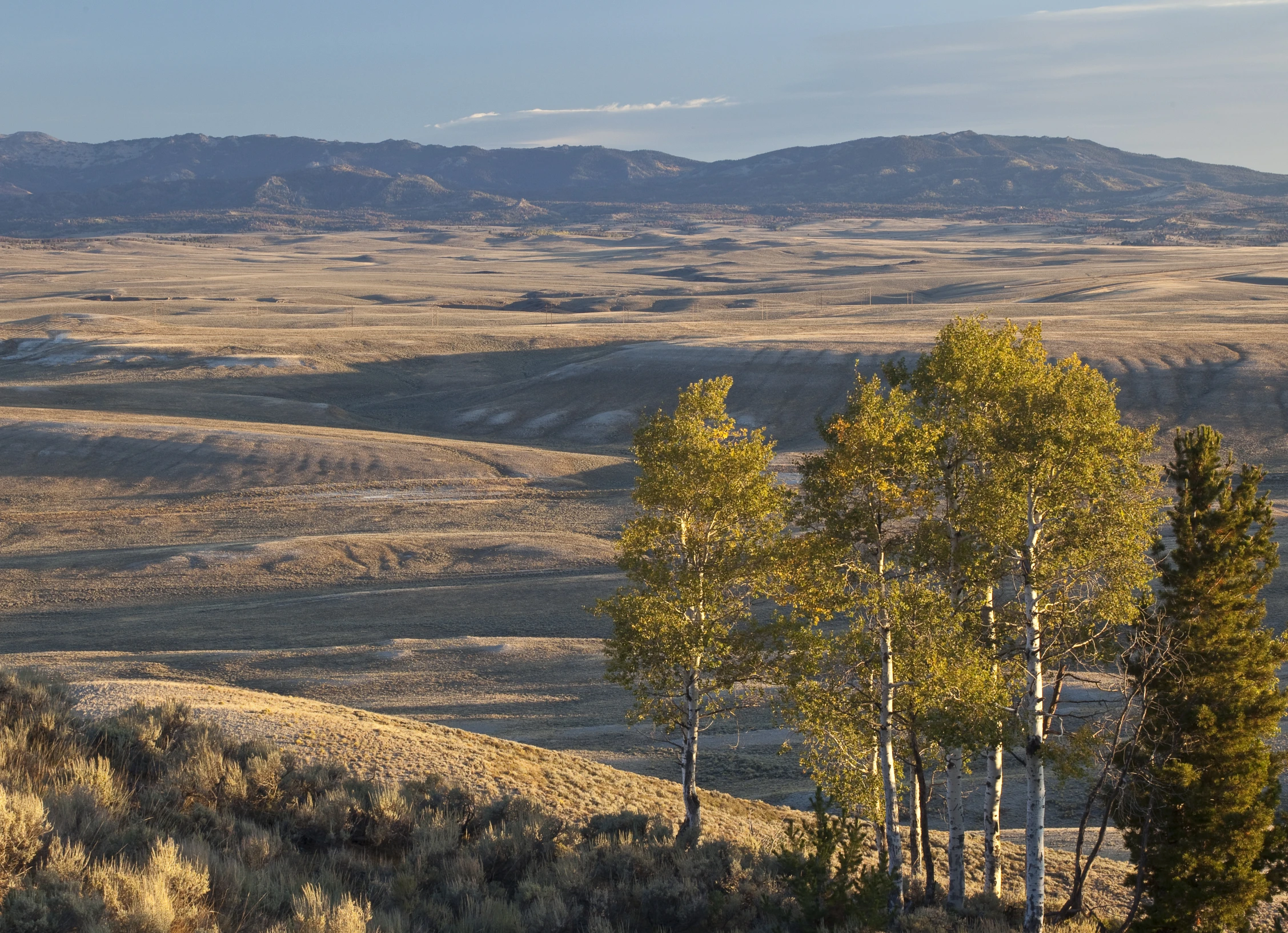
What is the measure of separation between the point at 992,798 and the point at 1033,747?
6.09 ft

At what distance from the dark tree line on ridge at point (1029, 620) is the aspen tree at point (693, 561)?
0.14 meters

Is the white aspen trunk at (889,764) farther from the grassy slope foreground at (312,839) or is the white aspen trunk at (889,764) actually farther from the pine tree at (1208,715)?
the pine tree at (1208,715)

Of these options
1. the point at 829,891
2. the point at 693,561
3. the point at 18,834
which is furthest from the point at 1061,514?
the point at 18,834

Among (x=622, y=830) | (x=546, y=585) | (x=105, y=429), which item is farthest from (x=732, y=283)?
(x=622, y=830)

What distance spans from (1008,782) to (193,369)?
90.4 metres

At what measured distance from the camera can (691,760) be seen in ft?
61.5

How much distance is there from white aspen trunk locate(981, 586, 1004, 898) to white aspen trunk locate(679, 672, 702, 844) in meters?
4.66

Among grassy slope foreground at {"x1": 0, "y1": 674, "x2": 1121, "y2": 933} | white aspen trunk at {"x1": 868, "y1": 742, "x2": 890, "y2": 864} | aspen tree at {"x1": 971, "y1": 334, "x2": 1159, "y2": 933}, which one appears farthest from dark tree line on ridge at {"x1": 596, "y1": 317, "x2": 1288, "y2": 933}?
grassy slope foreground at {"x1": 0, "y1": 674, "x2": 1121, "y2": 933}

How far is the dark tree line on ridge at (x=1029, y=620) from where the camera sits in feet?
51.5

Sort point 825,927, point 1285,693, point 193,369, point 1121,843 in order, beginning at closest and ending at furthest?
point 825,927 < point 1285,693 < point 1121,843 < point 193,369

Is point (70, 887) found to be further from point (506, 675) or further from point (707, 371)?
point (707, 371)

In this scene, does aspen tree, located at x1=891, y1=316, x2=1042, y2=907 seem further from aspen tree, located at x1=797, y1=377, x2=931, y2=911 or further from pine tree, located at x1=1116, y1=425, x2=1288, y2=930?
pine tree, located at x1=1116, y1=425, x2=1288, y2=930

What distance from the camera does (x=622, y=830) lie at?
16.2m

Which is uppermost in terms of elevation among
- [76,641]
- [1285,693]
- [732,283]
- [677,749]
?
[732,283]
